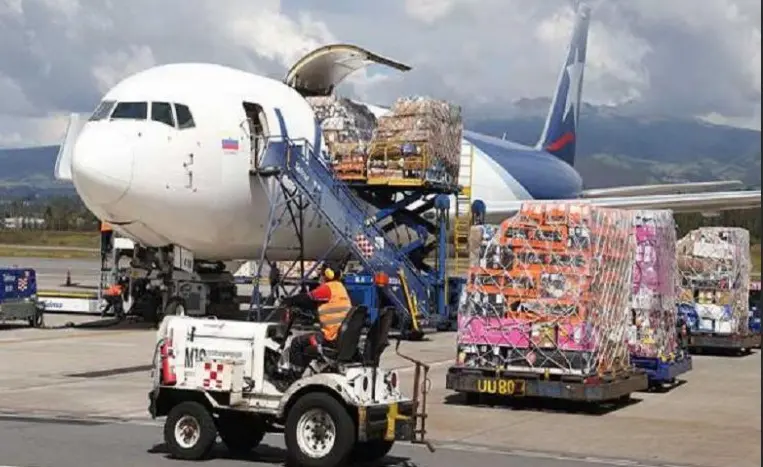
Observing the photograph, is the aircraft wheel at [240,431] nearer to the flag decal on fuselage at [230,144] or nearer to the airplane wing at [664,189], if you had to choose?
the flag decal on fuselage at [230,144]

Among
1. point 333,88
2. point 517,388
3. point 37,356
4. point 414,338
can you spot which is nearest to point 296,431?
point 517,388

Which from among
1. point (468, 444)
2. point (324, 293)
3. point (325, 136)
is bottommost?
point (468, 444)

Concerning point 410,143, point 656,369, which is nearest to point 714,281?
point 410,143

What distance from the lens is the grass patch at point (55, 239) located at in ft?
365

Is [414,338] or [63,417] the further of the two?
[414,338]

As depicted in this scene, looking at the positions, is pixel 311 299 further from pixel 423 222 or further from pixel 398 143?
pixel 423 222

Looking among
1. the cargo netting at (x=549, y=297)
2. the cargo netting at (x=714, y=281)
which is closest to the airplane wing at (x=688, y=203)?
the cargo netting at (x=714, y=281)

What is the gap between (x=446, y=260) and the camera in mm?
25844

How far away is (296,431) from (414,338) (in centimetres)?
1464

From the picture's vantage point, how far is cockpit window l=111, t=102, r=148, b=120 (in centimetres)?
2102

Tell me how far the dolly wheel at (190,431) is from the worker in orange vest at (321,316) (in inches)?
34.7

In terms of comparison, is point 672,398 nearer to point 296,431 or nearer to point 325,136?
point 296,431

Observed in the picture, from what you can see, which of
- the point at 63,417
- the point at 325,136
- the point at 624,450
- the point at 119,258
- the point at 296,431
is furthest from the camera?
the point at 119,258

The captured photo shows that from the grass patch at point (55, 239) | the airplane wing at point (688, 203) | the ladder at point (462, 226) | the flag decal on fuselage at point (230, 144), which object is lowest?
the ladder at point (462, 226)
